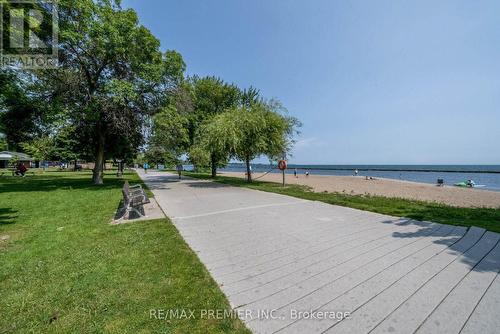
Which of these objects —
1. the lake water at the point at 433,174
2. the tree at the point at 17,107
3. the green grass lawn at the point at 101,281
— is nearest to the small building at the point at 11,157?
the tree at the point at 17,107

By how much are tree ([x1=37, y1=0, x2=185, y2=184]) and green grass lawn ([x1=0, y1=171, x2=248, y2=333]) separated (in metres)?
9.55

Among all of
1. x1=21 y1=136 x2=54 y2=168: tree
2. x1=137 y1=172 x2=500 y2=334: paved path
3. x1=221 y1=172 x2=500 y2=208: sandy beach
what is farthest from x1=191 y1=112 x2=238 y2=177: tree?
x1=21 y1=136 x2=54 y2=168: tree

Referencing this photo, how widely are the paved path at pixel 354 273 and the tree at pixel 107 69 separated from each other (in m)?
10.8

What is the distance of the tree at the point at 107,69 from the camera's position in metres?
12.5

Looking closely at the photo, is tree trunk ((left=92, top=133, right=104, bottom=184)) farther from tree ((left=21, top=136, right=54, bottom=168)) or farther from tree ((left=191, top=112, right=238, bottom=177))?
tree ((left=21, top=136, right=54, bottom=168))

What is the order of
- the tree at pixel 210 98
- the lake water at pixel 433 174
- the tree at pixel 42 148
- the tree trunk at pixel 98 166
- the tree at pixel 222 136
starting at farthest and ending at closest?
1. the lake water at pixel 433 174
2. the tree at pixel 42 148
3. the tree at pixel 210 98
4. the tree trunk at pixel 98 166
5. the tree at pixel 222 136

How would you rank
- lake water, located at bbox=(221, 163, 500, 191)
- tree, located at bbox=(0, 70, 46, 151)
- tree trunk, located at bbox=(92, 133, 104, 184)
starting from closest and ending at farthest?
1. tree, located at bbox=(0, 70, 46, 151)
2. tree trunk, located at bbox=(92, 133, 104, 184)
3. lake water, located at bbox=(221, 163, 500, 191)

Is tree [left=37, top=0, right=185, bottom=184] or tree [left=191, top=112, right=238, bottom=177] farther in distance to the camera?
tree [left=191, top=112, right=238, bottom=177]

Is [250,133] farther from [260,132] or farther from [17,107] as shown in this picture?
[17,107]

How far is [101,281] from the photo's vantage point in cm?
303

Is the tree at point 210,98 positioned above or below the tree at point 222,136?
above

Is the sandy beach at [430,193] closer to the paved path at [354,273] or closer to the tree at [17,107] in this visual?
the paved path at [354,273]

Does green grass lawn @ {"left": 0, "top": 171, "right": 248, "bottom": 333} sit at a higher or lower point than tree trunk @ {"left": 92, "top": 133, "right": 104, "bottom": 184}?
lower

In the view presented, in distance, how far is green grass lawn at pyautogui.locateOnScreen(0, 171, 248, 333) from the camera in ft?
7.41
